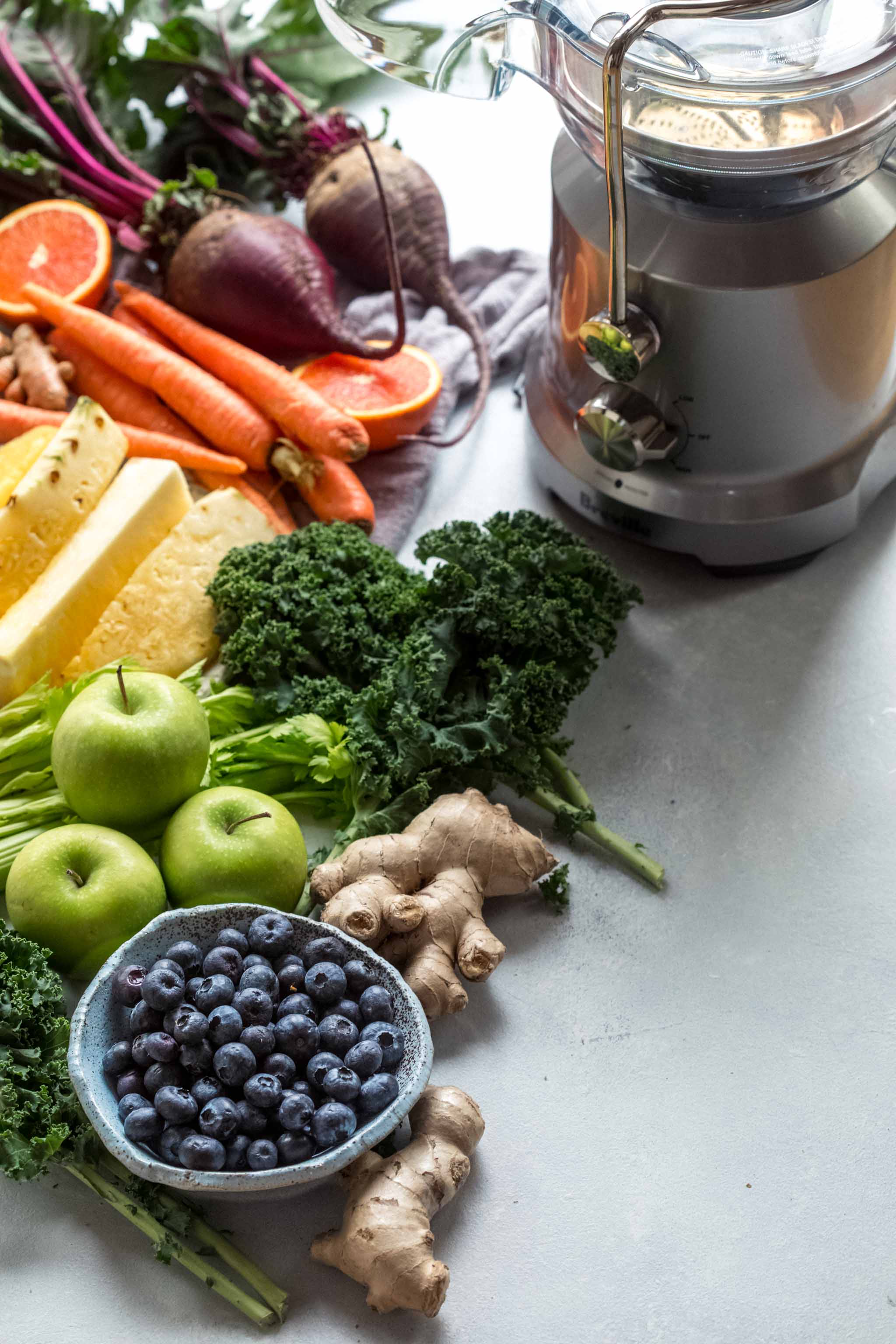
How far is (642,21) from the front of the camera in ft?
3.43

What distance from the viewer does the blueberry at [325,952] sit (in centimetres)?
114

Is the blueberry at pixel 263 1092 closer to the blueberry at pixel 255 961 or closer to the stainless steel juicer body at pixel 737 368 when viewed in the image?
the blueberry at pixel 255 961

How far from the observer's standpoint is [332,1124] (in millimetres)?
1047

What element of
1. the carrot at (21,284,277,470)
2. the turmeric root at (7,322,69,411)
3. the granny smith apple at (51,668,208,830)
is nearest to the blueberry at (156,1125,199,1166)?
the granny smith apple at (51,668,208,830)

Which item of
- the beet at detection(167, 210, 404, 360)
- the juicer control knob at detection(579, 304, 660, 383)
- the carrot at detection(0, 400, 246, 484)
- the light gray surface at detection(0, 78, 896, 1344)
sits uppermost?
the juicer control knob at detection(579, 304, 660, 383)

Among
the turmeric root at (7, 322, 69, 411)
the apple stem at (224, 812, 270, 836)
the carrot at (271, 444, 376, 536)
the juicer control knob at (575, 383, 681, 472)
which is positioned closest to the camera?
the apple stem at (224, 812, 270, 836)

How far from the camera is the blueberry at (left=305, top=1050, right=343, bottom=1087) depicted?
107 cm

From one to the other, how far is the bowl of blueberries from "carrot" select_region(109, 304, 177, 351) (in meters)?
0.96

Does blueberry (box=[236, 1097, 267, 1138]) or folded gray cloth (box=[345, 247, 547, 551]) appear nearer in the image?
blueberry (box=[236, 1097, 267, 1138])

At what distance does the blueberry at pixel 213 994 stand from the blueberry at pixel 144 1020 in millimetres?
35

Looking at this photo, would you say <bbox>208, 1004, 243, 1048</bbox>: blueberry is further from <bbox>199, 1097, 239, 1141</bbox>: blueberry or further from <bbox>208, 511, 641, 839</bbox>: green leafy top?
<bbox>208, 511, 641, 839</bbox>: green leafy top

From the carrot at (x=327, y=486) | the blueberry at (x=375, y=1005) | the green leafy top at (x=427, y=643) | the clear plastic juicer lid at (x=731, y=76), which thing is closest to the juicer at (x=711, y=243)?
the clear plastic juicer lid at (x=731, y=76)

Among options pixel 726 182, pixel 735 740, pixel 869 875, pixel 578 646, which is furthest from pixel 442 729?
pixel 726 182

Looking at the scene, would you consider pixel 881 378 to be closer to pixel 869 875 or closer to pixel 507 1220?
pixel 869 875
